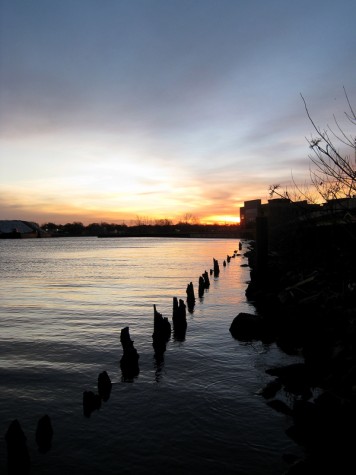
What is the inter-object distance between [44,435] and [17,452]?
130 centimetres

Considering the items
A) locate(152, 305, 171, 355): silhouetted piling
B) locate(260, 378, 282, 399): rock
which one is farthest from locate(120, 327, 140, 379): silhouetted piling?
locate(260, 378, 282, 399): rock

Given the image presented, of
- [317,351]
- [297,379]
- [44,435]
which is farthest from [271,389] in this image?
[44,435]

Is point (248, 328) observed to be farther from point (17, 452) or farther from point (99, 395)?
point (17, 452)

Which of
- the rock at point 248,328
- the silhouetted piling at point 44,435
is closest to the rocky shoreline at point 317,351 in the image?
the rock at point 248,328

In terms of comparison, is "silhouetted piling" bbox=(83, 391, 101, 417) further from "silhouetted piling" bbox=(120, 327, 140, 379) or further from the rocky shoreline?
the rocky shoreline

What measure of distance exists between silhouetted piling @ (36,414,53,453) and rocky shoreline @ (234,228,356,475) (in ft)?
13.4

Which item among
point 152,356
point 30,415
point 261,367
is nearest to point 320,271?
point 261,367

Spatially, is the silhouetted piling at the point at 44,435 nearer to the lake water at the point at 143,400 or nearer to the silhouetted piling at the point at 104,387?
the lake water at the point at 143,400

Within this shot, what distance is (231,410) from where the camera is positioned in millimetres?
8766

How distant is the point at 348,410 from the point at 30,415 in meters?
6.22

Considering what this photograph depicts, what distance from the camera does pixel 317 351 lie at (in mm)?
10414

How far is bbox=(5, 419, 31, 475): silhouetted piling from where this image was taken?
5922 mm

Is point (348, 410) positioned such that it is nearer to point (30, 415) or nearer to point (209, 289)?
point (30, 415)

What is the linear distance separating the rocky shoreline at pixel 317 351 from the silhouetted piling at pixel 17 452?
3.86 meters
